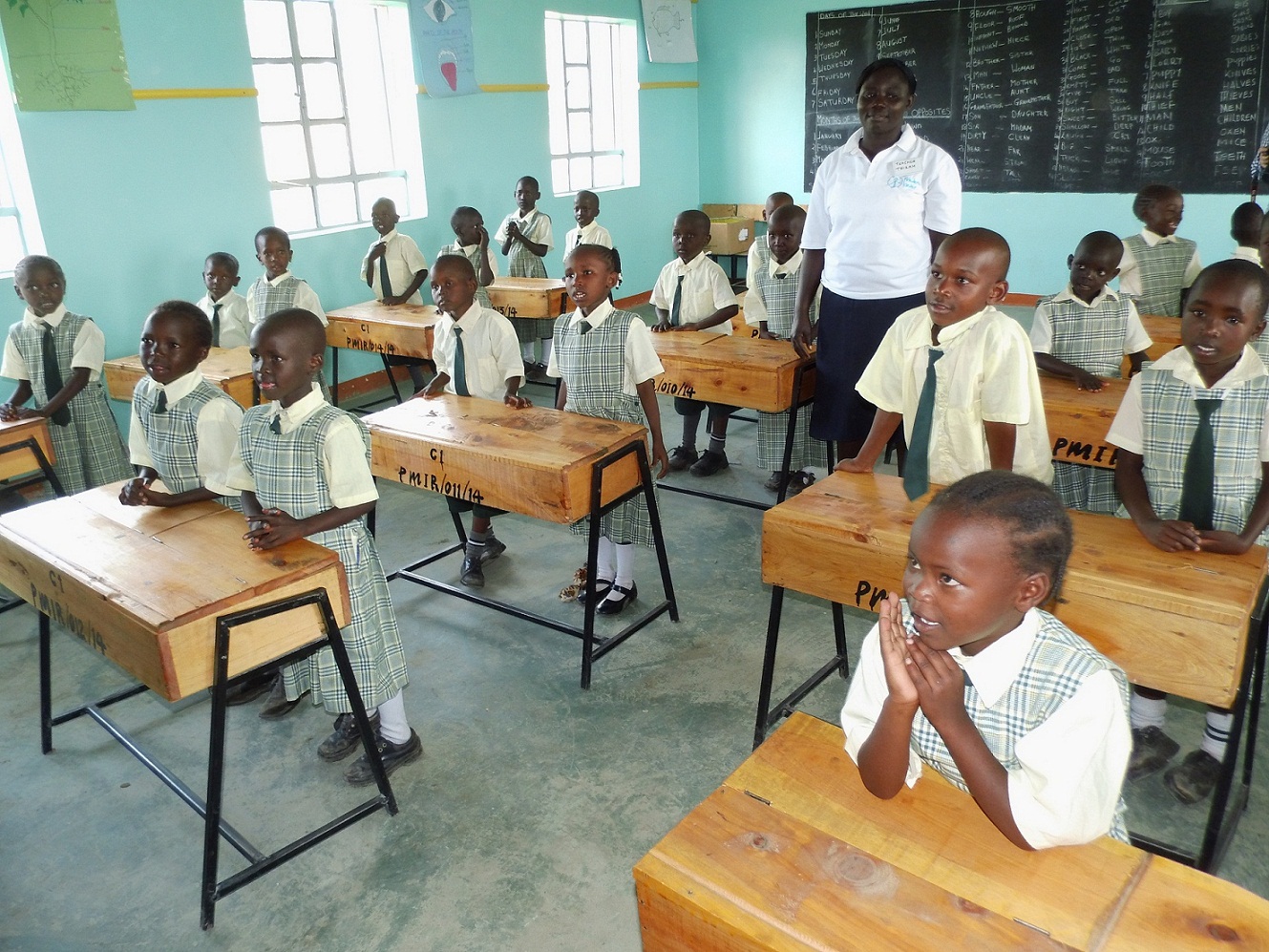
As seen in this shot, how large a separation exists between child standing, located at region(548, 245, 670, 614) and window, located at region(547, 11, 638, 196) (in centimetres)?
513

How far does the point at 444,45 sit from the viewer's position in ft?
21.3

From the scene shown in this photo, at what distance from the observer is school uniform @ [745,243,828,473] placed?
13.4 feet

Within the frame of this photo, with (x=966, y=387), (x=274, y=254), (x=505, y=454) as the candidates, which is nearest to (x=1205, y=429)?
(x=966, y=387)

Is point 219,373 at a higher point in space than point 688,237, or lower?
lower

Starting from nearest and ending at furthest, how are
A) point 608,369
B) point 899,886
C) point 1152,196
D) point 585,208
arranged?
1. point 899,886
2. point 608,369
3. point 1152,196
4. point 585,208

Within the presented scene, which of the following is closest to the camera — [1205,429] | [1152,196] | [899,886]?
[899,886]

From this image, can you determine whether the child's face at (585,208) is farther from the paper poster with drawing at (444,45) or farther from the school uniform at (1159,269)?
the school uniform at (1159,269)

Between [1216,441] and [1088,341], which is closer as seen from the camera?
[1216,441]

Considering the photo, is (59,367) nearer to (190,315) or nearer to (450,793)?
(190,315)

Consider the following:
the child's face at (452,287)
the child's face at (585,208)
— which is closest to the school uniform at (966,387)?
the child's face at (452,287)

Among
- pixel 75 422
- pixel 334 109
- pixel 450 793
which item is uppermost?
pixel 334 109

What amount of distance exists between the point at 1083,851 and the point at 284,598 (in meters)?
1.47

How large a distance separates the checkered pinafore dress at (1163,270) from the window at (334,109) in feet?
15.1

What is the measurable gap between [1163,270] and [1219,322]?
260 centimetres
